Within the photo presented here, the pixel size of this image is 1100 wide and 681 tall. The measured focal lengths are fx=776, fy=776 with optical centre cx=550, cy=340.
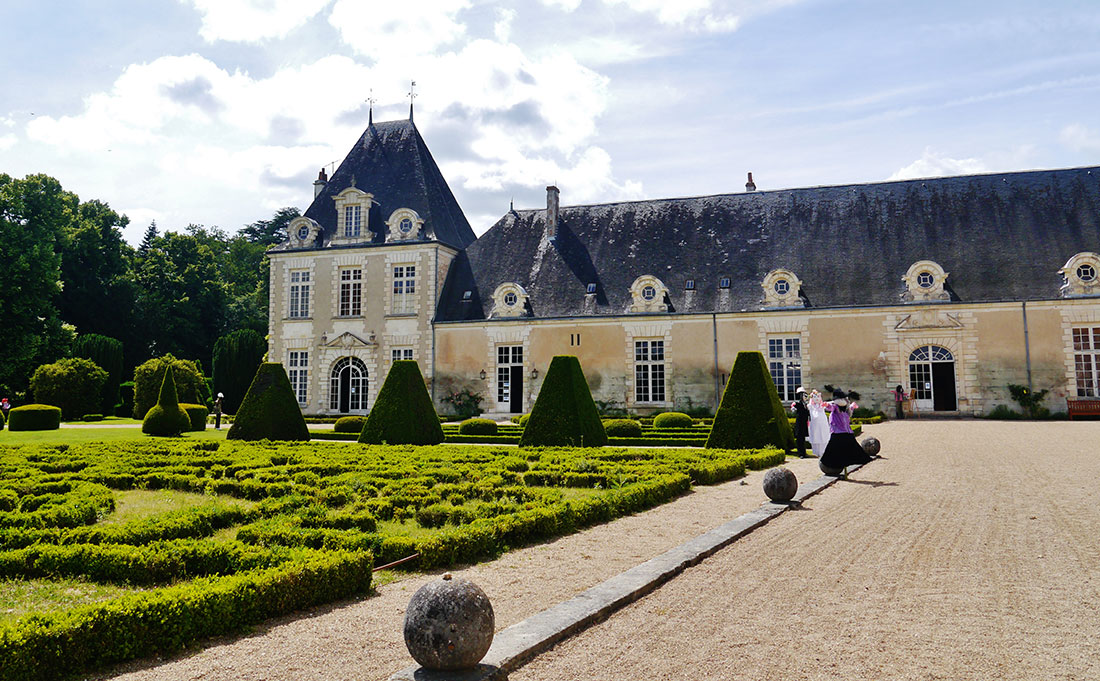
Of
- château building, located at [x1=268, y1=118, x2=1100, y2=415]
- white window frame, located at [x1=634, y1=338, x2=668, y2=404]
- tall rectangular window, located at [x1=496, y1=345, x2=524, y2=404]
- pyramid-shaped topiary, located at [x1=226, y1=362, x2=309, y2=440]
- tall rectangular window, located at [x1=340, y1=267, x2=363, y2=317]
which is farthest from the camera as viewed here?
tall rectangular window, located at [x1=340, y1=267, x2=363, y2=317]

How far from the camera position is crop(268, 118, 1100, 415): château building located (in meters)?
24.5

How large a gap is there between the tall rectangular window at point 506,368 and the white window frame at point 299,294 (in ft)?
28.0

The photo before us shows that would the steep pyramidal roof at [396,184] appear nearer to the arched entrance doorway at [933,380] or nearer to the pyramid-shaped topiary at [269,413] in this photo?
the pyramid-shaped topiary at [269,413]

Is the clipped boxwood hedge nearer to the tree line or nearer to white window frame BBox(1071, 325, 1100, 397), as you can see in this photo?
the tree line

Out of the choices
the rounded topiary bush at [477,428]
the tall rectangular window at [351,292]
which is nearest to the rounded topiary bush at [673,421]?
the rounded topiary bush at [477,428]

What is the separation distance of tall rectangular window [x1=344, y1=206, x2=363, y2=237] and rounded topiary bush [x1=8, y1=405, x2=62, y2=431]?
40.3 ft

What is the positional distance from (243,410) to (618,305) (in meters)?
14.3

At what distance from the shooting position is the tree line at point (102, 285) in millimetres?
32500

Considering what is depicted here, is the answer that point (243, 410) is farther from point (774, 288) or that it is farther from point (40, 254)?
point (40, 254)

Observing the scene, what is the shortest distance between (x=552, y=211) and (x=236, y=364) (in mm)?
16329

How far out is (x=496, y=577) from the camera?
5.58 m

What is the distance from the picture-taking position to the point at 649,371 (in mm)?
27312

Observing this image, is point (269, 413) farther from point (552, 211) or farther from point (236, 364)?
point (236, 364)

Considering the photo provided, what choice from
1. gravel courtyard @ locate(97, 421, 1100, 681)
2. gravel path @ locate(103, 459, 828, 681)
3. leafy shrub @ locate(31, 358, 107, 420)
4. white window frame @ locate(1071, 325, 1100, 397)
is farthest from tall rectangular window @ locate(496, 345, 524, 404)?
gravel path @ locate(103, 459, 828, 681)
